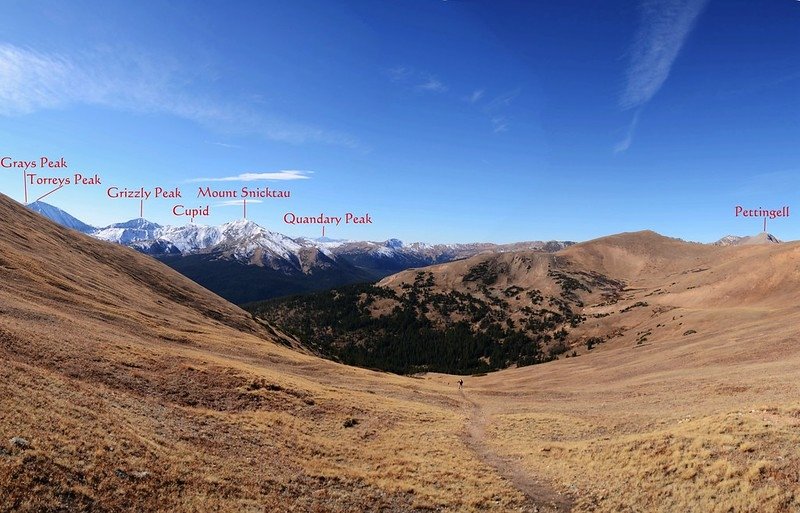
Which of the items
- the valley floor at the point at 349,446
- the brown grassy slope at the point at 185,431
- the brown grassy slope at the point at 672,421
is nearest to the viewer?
the brown grassy slope at the point at 185,431

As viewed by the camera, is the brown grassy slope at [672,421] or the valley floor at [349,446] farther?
the brown grassy slope at [672,421]

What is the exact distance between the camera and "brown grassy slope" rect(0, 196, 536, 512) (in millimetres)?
→ 15664

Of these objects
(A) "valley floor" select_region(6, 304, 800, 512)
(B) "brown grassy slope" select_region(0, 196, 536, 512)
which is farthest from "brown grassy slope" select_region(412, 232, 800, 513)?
(B) "brown grassy slope" select_region(0, 196, 536, 512)

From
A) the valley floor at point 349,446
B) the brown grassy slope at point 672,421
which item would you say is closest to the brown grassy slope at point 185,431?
the valley floor at point 349,446

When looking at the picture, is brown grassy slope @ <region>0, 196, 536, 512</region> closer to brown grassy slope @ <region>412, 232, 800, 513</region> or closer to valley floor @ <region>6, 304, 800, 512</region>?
valley floor @ <region>6, 304, 800, 512</region>

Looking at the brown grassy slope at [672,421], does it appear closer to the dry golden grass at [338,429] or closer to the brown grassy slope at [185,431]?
the dry golden grass at [338,429]

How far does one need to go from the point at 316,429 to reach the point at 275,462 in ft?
30.2

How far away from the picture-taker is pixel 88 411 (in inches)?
816

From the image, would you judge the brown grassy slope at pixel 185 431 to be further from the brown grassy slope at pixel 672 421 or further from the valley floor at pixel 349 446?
the brown grassy slope at pixel 672 421

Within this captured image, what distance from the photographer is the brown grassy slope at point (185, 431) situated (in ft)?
51.4

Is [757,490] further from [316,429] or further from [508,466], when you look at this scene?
[316,429]

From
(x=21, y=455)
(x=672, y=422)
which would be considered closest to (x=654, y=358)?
(x=672, y=422)

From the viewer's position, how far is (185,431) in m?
23.5

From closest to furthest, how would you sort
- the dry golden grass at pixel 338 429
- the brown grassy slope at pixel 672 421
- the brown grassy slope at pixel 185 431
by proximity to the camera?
the brown grassy slope at pixel 185 431
the dry golden grass at pixel 338 429
the brown grassy slope at pixel 672 421
